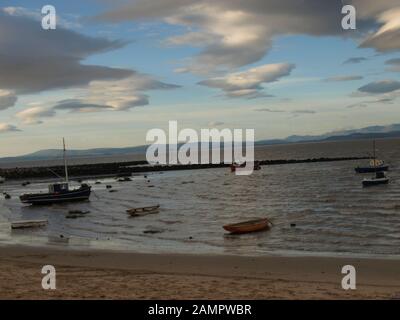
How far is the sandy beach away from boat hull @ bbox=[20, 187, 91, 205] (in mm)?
33154

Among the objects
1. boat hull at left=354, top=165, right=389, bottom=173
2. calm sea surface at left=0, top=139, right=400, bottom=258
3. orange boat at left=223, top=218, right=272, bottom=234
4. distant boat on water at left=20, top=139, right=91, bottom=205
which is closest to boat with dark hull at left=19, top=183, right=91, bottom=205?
distant boat on water at left=20, top=139, right=91, bottom=205

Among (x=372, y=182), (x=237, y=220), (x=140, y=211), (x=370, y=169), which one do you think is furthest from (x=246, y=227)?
(x=370, y=169)

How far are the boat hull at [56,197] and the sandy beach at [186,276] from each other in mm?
33154

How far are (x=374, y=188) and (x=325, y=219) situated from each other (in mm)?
25216

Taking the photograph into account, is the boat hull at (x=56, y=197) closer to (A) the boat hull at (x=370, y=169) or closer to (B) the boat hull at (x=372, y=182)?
(B) the boat hull at (x=372, y=182)

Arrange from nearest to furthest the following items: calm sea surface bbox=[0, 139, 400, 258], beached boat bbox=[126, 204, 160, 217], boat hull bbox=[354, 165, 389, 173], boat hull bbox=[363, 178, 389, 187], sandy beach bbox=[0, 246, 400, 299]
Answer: sandy beach bbox=[0, 246, 400, 299], calm sea surface bbox=[0, 139, 400, 258], beached boat bbox=[126, 204, 160, 217], boat hull bbox=[363, 178, 389, 187], boat hull bbox=[354, 165, 389, 173]

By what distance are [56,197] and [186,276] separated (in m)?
45.3

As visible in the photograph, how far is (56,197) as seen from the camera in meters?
59.2

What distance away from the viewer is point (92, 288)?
1377 cm

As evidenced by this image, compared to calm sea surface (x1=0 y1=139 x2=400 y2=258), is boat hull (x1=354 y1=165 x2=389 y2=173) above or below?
→ above

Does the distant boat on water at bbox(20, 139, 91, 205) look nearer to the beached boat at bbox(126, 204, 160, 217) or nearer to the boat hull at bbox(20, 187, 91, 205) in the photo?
the boat hull at bbox(20, 187, 91, 205)

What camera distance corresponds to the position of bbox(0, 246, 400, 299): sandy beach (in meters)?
13.0
